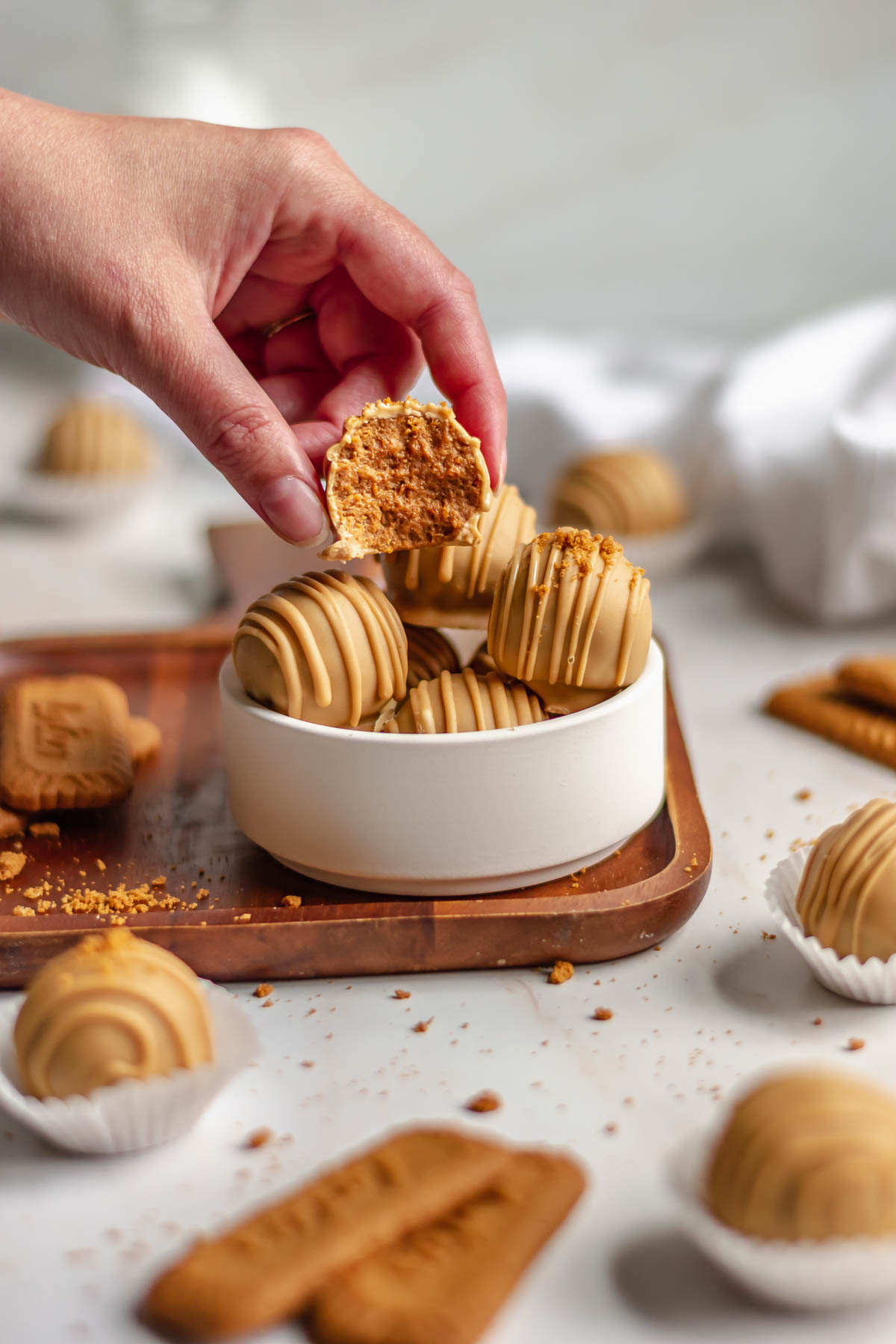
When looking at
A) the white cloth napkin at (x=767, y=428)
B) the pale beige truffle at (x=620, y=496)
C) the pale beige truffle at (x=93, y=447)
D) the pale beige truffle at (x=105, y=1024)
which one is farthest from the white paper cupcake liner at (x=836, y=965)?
the pale beige truffle at (x=93, y=447)

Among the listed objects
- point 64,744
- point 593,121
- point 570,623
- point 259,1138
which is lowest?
point 259,1138

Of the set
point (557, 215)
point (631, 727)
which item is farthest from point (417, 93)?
point (631, 727)

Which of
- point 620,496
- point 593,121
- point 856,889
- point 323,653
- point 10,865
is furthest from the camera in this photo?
point 593,121

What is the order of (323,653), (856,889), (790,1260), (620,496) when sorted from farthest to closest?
(620,496)
(323,653)
(856,889)
(790,1260)

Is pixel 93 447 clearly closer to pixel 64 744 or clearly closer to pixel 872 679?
pixel 64 744

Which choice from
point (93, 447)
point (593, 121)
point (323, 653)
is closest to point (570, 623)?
point (323, 653)

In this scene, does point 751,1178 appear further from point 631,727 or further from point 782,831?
point 782,831

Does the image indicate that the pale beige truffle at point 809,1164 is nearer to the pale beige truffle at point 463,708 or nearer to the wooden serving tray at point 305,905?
the wooden serving tray at point 305,905
